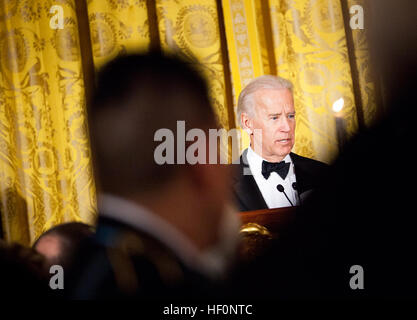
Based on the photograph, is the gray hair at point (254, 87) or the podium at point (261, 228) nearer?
the podium at point (261, 228)

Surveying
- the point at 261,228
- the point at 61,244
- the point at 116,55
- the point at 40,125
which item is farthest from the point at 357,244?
the point at 40,125

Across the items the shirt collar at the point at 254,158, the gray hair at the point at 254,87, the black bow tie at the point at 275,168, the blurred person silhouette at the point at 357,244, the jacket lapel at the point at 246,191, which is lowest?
the blurred person silhouette at the point at 357,244

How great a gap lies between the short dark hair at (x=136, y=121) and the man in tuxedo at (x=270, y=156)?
30cm

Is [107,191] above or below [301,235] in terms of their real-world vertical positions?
above

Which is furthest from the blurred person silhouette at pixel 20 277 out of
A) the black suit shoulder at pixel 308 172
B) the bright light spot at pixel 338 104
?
the bright light spot at pixel 338 104

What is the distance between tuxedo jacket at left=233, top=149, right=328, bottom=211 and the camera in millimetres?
1406

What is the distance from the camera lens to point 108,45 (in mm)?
1515

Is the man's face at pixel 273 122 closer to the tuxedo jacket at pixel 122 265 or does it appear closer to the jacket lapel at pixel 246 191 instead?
the jacket lapel at pixel 246 191

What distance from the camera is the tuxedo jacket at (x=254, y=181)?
1.41 metres

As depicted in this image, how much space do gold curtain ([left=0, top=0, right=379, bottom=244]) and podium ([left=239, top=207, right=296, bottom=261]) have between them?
0.30 meters
